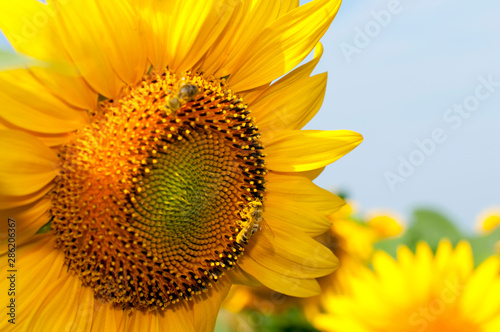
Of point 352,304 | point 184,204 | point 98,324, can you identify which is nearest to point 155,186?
point 184,204

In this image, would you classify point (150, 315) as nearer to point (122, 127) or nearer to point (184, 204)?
point (184, 204)

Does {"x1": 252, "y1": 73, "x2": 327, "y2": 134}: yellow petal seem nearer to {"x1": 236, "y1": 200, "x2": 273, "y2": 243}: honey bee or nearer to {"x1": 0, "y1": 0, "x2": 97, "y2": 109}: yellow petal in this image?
{"x1": 236, "y1": 200, "x2": 273, "y2": 243}: honey bee

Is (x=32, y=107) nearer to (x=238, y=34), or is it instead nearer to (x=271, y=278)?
(x=238, y=34)

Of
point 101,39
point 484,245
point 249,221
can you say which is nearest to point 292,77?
point 249,221

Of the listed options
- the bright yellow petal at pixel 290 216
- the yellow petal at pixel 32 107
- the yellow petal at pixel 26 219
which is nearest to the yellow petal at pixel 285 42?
the bright yellow petal at pixel 290 216

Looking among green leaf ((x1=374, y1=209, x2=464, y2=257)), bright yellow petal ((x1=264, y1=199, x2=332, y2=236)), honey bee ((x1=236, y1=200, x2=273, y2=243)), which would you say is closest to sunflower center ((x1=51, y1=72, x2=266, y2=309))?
honey bee ((x1=236, y1=200, x2=273, y2=243))

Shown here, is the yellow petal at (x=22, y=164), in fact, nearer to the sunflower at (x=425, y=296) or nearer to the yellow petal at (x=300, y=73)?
the yellow petal at (x=300, y=73)
